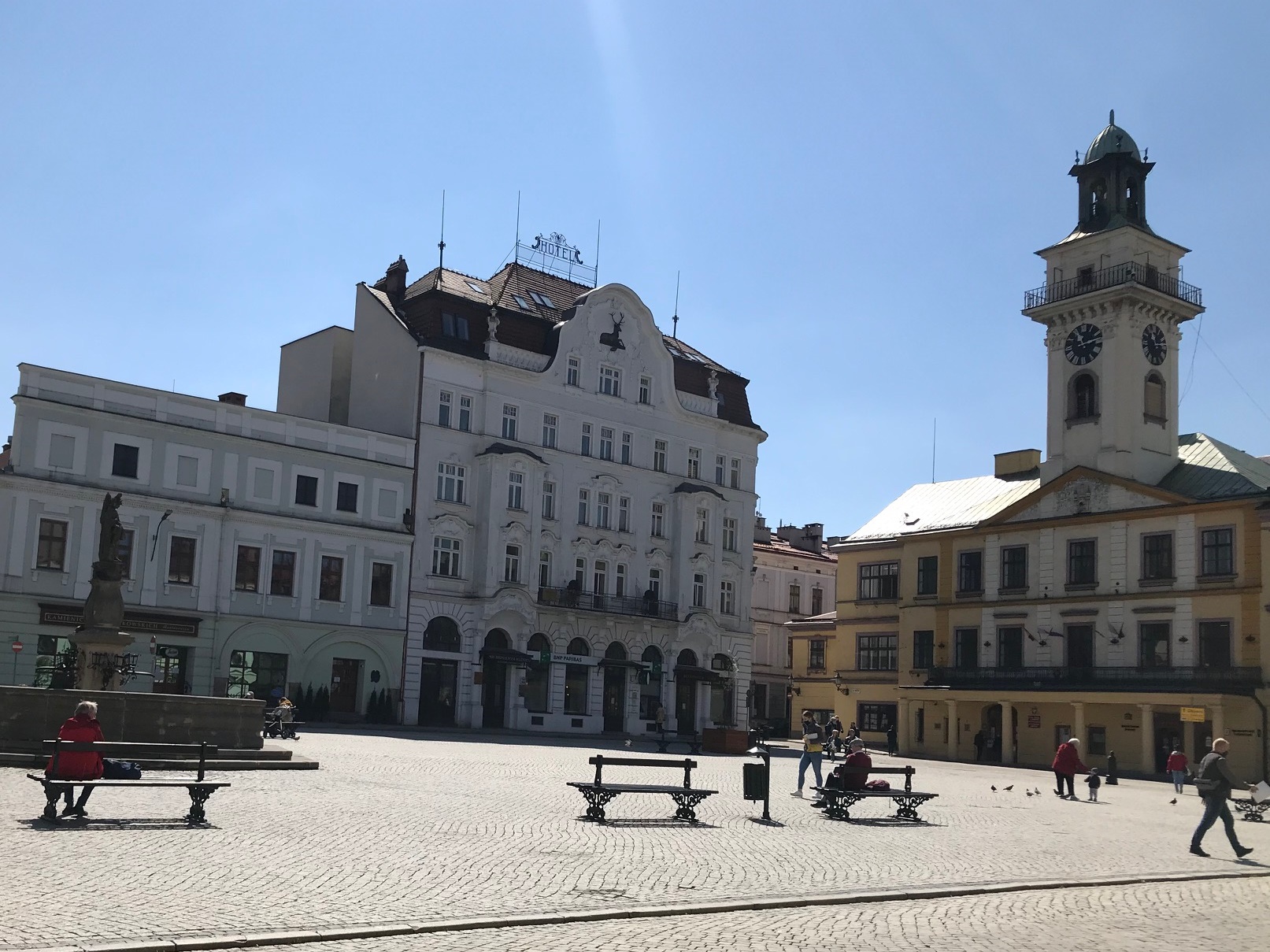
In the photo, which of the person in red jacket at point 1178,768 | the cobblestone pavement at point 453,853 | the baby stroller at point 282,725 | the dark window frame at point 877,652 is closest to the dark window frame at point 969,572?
the dark window frame at point 877,652

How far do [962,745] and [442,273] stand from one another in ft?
101

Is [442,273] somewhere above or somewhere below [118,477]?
above

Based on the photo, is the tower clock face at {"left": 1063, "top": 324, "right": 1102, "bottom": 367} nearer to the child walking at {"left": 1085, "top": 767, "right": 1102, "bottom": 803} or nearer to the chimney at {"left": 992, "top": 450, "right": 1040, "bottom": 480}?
the chimney at {"left": 992, "top": 450, "right": 1040, "bottom": 480}

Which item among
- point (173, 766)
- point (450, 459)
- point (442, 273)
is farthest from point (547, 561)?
point (173, 766)

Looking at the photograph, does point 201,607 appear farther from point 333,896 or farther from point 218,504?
point 333,896

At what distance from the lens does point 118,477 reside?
48812mm

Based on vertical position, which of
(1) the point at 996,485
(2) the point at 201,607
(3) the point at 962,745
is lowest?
(3) the point at 962,745

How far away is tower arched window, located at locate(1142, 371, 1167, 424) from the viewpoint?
195ft

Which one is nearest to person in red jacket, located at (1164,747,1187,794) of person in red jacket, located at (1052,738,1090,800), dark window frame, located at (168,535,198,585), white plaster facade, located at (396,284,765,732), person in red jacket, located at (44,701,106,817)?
person in red jacket, located at (1052,738,1090,800)

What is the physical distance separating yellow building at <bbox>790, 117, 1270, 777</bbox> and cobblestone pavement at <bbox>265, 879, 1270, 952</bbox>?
38.5 metres

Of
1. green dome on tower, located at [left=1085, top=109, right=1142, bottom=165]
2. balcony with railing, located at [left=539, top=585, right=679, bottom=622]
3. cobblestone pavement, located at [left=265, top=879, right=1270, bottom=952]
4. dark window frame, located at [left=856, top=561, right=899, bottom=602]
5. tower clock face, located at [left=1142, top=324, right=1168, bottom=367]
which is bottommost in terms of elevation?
cobblestone pavement, located at [left=265, top=879, right=1270, bottom=952]

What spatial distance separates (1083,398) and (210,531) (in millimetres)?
36239

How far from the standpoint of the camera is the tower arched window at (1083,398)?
59.9 m

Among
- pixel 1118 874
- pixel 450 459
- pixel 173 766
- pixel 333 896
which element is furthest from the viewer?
pixel 450 459
